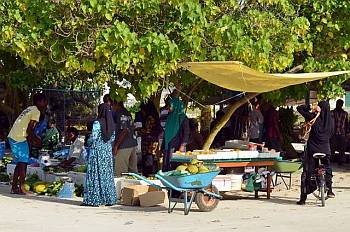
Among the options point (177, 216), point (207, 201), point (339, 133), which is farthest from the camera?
point (339, 133)

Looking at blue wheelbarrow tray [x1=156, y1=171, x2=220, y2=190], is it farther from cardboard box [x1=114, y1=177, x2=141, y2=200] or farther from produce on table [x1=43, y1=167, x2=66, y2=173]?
produce on table [x1=43, y1=167, x2=66, y2=173]

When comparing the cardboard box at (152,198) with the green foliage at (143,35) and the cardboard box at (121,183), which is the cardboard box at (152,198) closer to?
the cardboard box at (121,183)

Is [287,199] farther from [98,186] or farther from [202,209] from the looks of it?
[98,186]

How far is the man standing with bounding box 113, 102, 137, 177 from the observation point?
481 inches

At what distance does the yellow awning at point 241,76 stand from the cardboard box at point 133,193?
2.03m

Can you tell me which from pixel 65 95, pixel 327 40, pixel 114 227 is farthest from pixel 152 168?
pixel 65 95

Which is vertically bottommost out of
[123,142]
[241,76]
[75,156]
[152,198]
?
[152,198]

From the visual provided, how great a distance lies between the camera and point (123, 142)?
12297 millimetres

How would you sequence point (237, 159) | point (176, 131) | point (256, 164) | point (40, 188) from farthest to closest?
point (40, 188)
point (176, 131)
point (256, 164)
point (237, 159)

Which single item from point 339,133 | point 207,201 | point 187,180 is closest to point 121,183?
point 207,201

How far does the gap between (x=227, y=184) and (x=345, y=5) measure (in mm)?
3905

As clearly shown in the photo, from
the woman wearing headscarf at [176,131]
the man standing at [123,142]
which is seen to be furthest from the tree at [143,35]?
the man standing at [123,142]

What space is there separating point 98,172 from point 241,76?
2.69 m

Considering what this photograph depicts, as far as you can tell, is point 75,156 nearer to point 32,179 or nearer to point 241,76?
point 32,179
